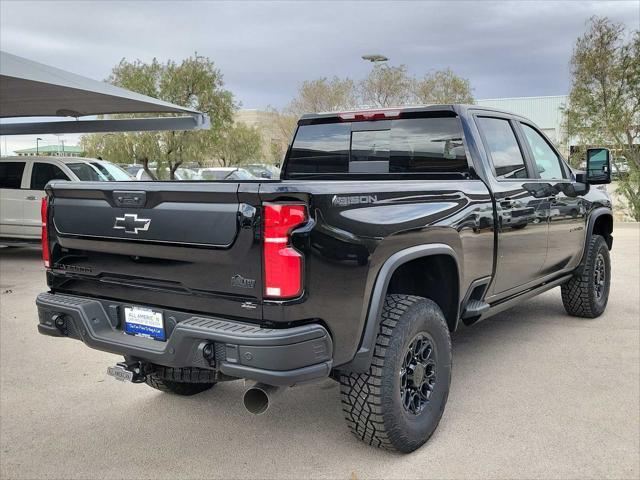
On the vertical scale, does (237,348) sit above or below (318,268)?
below

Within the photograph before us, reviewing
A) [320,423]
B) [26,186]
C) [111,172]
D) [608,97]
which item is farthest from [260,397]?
[608,97]

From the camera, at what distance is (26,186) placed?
34.8ft

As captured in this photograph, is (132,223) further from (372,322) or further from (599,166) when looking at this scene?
(599,166)

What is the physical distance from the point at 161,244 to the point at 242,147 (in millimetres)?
34263

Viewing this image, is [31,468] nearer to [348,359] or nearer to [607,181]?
[348,359]

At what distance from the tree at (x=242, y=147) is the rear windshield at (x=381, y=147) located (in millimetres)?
29513

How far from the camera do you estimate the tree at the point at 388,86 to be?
84.5 ft

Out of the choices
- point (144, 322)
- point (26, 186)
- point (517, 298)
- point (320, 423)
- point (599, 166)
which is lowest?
point (320, 423)

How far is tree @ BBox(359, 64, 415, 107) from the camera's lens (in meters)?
25.8

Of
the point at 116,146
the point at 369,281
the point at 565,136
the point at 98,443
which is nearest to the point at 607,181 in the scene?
the point at 369,281

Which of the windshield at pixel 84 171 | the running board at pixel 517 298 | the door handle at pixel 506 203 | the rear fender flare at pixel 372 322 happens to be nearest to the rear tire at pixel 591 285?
the running board at pixel 517 298

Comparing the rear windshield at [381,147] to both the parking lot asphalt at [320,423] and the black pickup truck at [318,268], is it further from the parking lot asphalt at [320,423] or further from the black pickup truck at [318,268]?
the parking lot asphalt at [320,423]

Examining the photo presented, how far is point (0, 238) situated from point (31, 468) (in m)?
8.75

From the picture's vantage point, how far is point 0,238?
10797 mm
